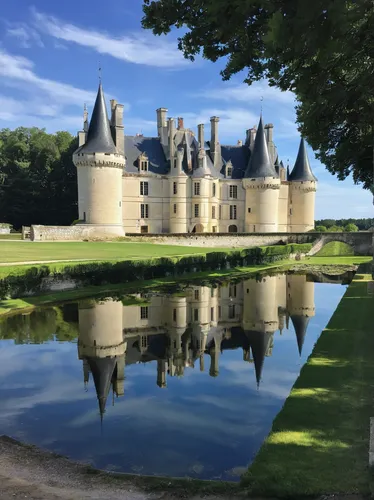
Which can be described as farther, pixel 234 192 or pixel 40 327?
pixel 234 192

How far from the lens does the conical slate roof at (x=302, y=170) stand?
2165 inches

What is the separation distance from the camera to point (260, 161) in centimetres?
5088

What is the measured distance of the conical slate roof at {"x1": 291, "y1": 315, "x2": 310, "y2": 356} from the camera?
38.0ft

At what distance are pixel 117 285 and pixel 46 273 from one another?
146 inches


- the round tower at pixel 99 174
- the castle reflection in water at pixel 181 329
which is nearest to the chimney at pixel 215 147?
the round tower at pixel 99 174

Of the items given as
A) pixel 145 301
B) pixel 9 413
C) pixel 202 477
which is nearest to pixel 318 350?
pixel 202 477

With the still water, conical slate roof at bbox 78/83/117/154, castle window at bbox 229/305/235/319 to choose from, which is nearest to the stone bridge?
conical slate roof at bbox 78/83/117/154

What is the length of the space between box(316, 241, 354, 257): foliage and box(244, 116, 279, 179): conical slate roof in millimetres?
11073

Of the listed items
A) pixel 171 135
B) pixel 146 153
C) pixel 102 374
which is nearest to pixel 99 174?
pixel 146 153

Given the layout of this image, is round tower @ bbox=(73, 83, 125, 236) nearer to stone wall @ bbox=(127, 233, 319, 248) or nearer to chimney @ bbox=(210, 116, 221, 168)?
stone wall @ bbox=(127, 233, 319, 248)

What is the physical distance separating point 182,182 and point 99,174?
10382mm

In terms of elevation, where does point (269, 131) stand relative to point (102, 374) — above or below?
above

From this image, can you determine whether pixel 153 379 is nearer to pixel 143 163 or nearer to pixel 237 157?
pixel 143 163

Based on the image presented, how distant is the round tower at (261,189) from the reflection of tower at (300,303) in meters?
26.3
